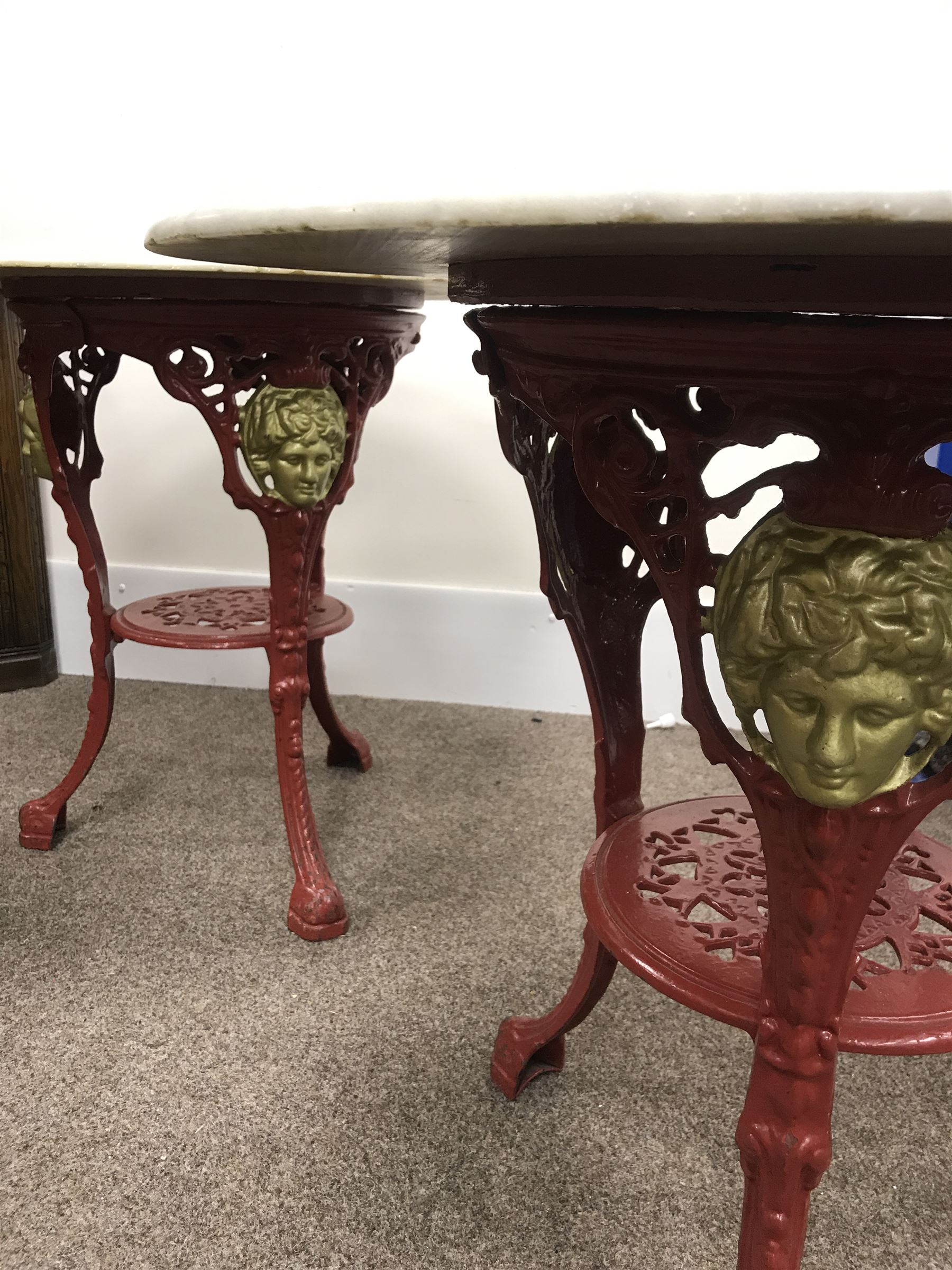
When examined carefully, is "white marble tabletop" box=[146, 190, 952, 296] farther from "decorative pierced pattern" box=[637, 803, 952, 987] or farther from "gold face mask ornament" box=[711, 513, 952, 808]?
"decorative pierced pattern" box=[637, 803, 952, 987]

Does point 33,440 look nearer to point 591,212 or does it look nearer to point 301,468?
point 301,468

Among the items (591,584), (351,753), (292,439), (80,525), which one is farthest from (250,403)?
(351,753)

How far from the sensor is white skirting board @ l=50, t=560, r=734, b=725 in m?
2.31

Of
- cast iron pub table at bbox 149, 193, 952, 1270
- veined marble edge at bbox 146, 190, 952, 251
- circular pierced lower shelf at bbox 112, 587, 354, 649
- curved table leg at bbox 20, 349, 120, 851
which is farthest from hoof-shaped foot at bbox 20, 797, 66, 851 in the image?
veined marble edge at bbox 146, 190, 952, 251

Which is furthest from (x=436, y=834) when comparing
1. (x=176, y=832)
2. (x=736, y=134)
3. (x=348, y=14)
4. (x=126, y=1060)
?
(x=348, y=14)

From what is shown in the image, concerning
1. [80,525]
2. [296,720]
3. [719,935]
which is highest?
[80,525]

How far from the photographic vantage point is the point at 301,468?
53.2 inches

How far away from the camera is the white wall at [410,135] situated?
1941mm

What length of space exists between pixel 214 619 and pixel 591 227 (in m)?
1.38

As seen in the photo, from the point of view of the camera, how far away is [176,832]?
1.70 meters

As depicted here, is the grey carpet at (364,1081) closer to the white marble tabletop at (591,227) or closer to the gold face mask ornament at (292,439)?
the gold face mask ornament at (292,439)

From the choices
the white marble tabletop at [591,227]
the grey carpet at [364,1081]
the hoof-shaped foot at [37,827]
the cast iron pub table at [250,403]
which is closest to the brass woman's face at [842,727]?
the white marble tabletop at [591,227]

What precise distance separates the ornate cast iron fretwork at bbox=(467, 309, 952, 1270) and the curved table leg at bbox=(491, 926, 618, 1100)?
1.07 ft

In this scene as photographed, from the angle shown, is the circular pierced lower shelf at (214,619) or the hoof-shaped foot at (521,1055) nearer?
the hoof-shaped foot at (521,1055)
